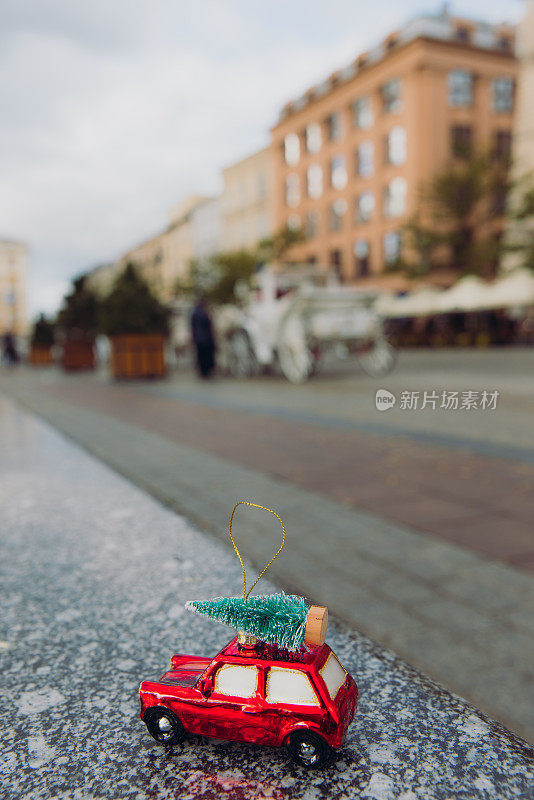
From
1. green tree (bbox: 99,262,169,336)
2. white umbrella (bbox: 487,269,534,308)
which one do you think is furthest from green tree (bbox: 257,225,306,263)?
green tree (bbox: 99,262,169,336)

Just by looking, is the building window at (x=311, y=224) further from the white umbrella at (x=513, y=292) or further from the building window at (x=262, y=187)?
the white umbrella at (x=513, y=292)

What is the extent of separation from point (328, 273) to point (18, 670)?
12838 millimetres

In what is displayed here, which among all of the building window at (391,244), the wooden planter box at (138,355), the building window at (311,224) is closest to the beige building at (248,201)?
the building window at (311,224)

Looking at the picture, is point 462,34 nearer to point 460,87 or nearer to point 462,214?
point 460,87

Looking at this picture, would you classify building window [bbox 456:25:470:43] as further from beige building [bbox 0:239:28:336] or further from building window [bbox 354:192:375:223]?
beige building [bbox 0:239:28:336]

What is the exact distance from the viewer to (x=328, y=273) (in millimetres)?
13219

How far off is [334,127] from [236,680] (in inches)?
1744

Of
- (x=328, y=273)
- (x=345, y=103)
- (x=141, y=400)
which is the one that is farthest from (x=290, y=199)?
(x=141, y=400)

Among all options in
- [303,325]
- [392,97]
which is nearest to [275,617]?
[303,325]

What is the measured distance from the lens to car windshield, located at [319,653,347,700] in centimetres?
45

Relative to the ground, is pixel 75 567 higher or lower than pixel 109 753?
lower

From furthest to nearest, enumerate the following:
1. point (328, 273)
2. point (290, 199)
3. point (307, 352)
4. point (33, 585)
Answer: point (290, 199)
point (328, 273)
point (307, 352)
point (33, 585)

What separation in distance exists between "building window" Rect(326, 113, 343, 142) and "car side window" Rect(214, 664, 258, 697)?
43.3m

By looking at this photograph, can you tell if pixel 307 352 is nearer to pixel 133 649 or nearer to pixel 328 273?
pixel 328 273
